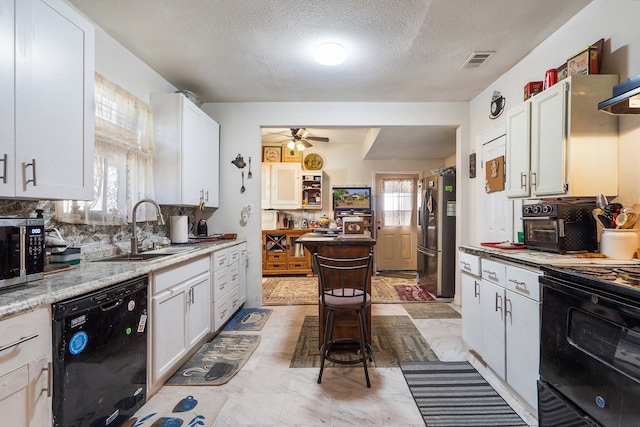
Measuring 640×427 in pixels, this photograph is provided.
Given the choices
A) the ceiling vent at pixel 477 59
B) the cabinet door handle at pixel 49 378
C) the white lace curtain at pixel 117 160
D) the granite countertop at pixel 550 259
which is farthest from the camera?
the ceiling vent at pixel 477 59

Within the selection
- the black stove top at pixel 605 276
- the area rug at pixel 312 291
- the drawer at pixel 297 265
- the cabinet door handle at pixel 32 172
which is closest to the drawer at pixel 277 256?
the drawer at pixel 297 265

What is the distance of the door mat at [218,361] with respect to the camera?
2.09m

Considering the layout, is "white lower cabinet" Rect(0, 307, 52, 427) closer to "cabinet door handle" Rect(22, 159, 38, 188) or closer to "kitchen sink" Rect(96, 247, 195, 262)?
"cabinet door handle" Rect(22, 159, 38, 188)

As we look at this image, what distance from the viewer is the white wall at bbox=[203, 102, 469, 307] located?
11.9 ft

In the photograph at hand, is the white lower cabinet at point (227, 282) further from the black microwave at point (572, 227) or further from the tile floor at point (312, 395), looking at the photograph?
the black microwave at point (572, 227)

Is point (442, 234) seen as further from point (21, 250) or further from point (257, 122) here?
point (21, 250)

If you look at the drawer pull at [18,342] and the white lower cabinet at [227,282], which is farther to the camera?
the white lower cabinet at [227,282]

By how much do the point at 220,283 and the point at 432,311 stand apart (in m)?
2.51

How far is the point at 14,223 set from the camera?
1.24m

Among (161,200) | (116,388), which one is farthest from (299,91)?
(116,388)

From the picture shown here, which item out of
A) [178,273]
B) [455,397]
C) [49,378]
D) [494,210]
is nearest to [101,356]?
[49,378]

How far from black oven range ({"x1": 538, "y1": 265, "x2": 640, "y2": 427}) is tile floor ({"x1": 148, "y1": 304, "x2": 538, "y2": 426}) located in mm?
621

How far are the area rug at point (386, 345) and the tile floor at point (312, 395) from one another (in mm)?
90

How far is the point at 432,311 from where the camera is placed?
3.52m
